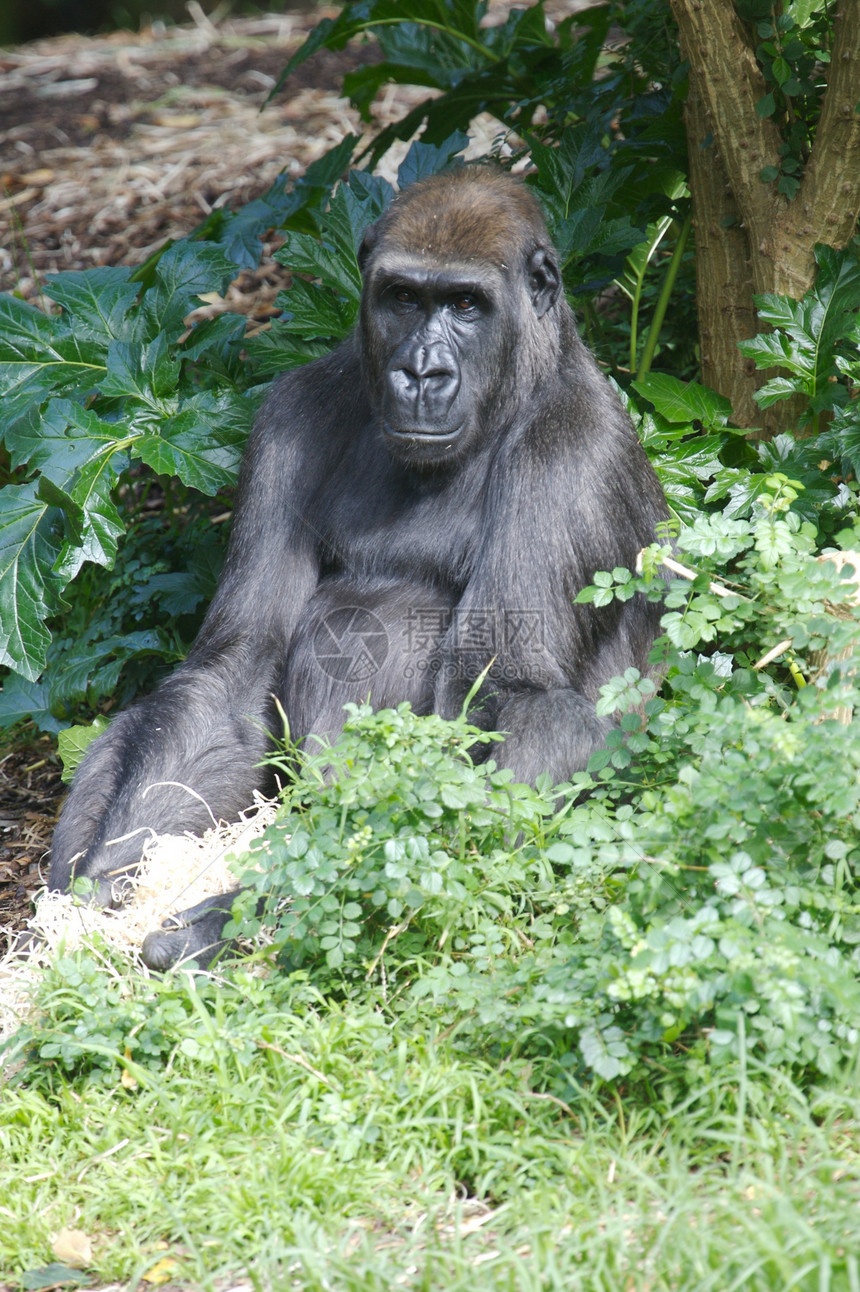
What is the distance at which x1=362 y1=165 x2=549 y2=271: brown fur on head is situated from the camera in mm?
3836

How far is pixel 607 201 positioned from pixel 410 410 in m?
1.78

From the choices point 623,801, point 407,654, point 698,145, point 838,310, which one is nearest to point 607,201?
point 698,145

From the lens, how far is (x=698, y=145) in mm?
4660

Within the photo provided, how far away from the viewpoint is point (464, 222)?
3.88 m

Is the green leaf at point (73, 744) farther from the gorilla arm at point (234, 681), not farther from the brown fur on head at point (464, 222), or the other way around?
the brown fur on head at point (464, 222)

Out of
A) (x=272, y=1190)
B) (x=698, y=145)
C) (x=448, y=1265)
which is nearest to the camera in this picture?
(x=448, y=1265)

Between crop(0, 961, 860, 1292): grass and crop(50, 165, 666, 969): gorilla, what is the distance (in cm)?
61

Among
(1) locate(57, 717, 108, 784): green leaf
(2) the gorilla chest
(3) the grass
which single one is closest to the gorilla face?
(2) the gorilla chest

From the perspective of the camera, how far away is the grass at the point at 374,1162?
2186mm

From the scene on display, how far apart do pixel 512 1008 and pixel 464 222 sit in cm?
232

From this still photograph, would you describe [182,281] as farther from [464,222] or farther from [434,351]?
[434,351]

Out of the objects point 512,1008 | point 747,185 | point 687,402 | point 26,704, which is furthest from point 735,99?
point 26,704

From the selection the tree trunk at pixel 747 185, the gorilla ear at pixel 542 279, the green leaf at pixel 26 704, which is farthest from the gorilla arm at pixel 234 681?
the tree trunk at pixel 747 185

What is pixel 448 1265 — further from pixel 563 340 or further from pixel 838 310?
pixel 838 310
